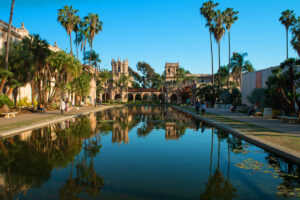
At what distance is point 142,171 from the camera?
19.9 feet

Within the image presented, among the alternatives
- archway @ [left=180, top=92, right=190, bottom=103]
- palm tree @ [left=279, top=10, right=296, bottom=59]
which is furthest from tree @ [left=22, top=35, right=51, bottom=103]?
archway @ [left=180, top=92, right=190, bottom=103]

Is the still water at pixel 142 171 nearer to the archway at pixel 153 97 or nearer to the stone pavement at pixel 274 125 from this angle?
the stone pavement at pixel 274 125

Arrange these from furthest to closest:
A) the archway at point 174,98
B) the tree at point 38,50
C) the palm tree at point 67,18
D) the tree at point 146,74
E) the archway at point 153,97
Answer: the tree at point 146,74, the archway at point 153,97, the archway at point 174,98, the palm tree at point 67,18, the tree at point 38,50

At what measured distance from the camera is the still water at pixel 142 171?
4676 mm

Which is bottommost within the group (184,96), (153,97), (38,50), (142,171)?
(142,171)

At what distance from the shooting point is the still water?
468 cm

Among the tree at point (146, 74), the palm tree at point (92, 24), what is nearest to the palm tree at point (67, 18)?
the palm tree at point (92, 24)

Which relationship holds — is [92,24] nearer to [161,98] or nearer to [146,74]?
[161,98]

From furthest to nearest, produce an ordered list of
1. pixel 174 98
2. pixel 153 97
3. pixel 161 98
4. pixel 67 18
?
1. pixel 153 97
2. pixel 161 98
3. pixel 174 98
4. pixel 67 18

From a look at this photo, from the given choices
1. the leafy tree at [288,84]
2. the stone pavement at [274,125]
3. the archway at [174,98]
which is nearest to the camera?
the stone pavement at [274,125]

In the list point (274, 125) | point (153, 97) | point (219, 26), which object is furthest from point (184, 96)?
point (274, 125)

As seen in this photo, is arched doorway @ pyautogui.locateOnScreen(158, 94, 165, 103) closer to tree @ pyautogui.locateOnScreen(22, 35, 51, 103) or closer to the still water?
tree @ pyautogui.locateOnScreen(22, 35, 51, 103)

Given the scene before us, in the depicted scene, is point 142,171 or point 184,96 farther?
point 184,96

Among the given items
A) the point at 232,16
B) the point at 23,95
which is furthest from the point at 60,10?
the point at 232,16
